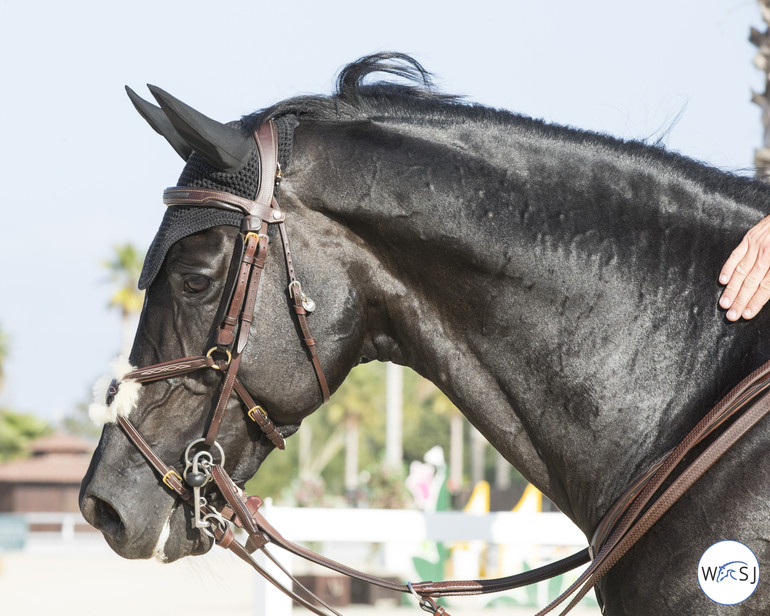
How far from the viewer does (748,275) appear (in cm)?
257

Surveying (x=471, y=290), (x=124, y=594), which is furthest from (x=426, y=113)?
(x=124, y=594)

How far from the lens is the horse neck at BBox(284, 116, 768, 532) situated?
263cm

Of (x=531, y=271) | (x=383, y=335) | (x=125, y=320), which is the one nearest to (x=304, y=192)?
(x=383, y=335)

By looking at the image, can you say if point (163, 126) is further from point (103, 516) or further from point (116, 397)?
point (103, 516)

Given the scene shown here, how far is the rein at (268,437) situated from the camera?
2.44 meters

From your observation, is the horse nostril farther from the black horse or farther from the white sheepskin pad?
the white sheepskin pad

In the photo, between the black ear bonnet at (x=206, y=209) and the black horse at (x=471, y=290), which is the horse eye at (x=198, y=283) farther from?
the black ear bonnet at (x=206, y=209)

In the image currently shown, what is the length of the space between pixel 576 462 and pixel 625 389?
0.27 meters

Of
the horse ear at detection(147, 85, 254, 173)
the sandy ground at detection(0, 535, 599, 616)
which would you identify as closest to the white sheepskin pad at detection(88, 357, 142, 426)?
the horse ear at detection(147, 85, 254, 173)

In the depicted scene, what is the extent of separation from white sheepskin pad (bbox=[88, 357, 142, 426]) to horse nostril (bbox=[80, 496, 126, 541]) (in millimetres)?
257

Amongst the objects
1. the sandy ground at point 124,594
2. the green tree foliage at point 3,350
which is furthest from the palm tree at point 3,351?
the sandy ground at point 124,594

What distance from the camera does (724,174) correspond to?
2.88m

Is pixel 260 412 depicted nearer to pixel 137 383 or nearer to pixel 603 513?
pixel 137 383
